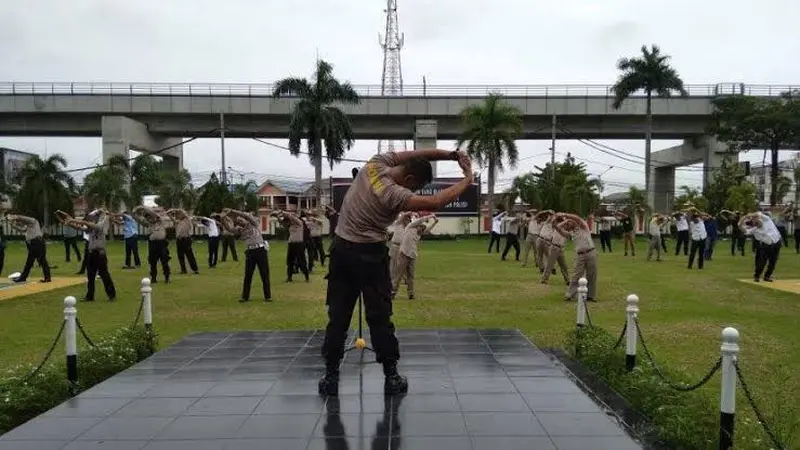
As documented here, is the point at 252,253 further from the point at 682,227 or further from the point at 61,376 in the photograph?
the point at 682,227

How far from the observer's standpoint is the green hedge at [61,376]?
5.35 metres

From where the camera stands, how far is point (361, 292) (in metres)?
5.60

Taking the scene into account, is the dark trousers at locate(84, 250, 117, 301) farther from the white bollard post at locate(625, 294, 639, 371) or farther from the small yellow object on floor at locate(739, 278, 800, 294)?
the small yellow object on floor at locate(739, 278, 800, 294)

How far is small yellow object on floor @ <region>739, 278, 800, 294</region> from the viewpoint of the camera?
573 inches

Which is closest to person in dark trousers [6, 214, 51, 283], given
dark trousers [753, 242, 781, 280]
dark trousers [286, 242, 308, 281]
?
dark trousers [286, 242, 308, 281]

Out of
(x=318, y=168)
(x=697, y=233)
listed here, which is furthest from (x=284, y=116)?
(x=697, y=233)

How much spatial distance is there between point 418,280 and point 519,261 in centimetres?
767

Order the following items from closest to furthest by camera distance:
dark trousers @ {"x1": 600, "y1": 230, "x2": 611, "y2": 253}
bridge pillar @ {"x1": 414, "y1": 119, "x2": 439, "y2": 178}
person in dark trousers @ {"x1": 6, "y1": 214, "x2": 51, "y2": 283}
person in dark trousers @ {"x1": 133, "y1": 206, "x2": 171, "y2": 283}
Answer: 1. person in dark trousers @ {"x1": 6, "y1": 214, "x2": 51, "y2": 283}
2. person in dark trousers @ {"x1": 133, "y1": 206, "x2": 171, "y2": 283}
3. dark trousers @ {"x1": 600, "y1": 230, "x2": 611, "y2": 253}
4. bridge pillar @ {"x1": 414, "y1": 119, "x2": 439, "y2": 178}

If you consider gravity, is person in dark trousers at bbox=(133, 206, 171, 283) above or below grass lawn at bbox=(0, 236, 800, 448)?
above

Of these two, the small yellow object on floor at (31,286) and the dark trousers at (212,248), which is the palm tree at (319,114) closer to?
the dark trousers at (212,248)

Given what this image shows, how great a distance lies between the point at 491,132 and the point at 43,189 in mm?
27302

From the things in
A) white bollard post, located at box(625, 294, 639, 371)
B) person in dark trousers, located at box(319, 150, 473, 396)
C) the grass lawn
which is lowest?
the grass lawn

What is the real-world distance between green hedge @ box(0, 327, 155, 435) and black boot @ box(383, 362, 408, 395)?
2722 mm

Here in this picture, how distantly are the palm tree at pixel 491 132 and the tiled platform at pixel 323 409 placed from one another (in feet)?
109
